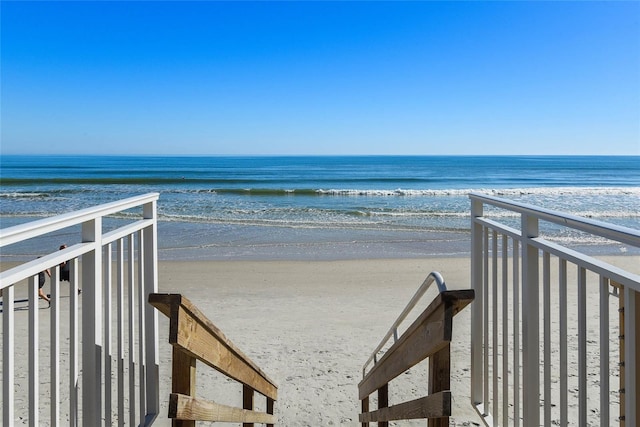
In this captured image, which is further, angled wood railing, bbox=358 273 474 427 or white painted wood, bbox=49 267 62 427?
white painted wood, bbox=49 267 62 427

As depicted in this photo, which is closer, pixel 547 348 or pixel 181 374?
pixel 181 374

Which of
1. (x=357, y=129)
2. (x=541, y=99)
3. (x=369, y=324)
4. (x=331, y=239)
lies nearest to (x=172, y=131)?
A: (x=357, y=129)

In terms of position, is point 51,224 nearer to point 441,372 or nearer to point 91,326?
point 91,326

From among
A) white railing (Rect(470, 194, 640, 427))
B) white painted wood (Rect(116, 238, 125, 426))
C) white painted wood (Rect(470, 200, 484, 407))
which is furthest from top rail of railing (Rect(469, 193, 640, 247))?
white painted wood (Rect(116, 238, 125, 426))

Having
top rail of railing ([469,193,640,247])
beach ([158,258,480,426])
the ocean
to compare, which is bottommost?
beach ([158,258,480,426])

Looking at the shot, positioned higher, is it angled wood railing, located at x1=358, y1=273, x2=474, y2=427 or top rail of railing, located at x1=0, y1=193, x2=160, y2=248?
top rail of railing, located at x1=0, y1=193, x2=160, y2=248

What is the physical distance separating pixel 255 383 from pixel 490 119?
65.0 metres

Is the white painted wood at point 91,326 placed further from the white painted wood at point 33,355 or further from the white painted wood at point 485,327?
the white painted wood at point 485,327

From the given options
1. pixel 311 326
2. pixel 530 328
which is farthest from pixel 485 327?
pixel 311 326

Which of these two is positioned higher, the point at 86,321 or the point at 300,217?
the point at 86,321

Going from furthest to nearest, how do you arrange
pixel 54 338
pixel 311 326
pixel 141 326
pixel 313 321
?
pixel 313 321 < pixel 311 326 < pixel 141 326 < pixel 54 338

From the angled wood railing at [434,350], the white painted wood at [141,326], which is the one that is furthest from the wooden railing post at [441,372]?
the white painted wood at [141,326]

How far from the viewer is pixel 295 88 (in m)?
44.3

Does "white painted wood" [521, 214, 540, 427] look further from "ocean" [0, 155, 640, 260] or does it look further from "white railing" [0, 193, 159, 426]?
"ocean" [0, 155, 640, 260]
